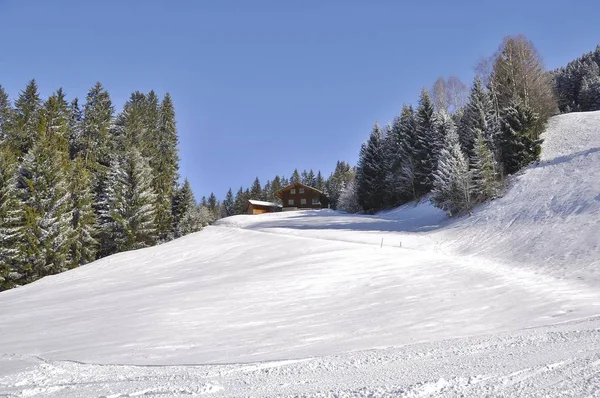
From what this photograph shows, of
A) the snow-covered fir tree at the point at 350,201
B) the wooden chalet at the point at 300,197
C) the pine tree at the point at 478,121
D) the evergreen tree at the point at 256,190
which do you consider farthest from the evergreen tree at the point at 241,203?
the pine tree at the point at 478,121

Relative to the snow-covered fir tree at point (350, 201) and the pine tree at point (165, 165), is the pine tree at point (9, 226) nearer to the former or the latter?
the pine tree at point (165, 165)

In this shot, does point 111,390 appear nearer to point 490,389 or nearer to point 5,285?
point 490,389

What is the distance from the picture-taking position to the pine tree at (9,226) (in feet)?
74.8

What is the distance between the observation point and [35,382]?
5281mm

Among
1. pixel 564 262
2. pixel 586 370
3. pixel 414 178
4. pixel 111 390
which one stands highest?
pixel 414 178

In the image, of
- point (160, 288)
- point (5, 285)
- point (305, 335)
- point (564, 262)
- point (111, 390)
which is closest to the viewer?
point (111, 390)

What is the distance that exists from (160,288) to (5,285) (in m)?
15.1

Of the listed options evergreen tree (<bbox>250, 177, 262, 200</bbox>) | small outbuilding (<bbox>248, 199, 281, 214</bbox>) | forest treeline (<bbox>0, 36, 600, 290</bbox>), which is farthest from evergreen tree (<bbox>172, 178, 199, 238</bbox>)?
evergreen tree (<bbox>250, 177, 262, 200</bbox>)

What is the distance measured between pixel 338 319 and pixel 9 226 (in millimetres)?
24525

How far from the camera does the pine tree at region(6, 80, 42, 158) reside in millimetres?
31522

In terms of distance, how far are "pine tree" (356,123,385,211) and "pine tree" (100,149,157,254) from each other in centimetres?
2912

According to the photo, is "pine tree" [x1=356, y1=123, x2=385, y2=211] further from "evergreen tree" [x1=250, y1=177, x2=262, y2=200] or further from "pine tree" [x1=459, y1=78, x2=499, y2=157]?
"evergreen tree" [x1=250, y1=177, x2=262, y2=200]

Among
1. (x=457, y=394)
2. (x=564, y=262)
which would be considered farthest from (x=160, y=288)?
(x=564, y=262)

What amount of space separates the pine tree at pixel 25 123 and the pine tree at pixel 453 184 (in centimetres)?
3220
